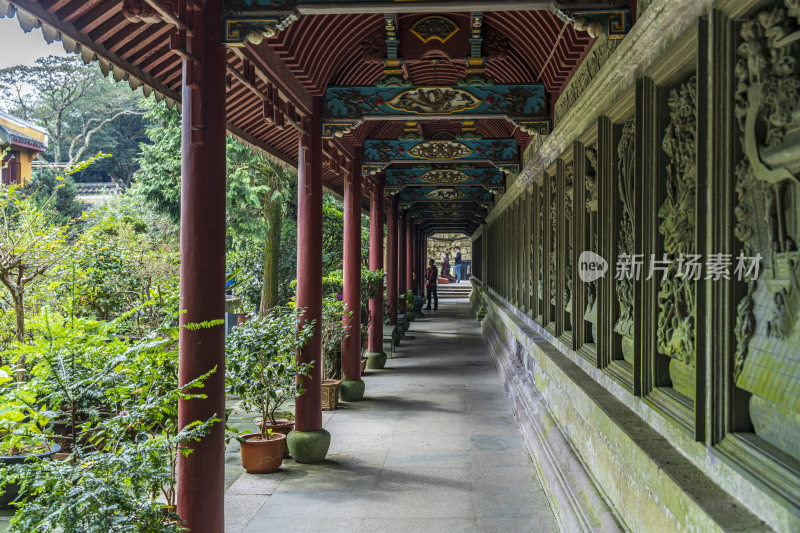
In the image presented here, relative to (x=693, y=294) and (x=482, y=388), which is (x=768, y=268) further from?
(x=482, y=388)

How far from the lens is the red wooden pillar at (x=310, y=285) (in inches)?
273

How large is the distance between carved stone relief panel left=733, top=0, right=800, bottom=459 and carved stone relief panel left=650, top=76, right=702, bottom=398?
1.28 ft

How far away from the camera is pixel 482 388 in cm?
1092

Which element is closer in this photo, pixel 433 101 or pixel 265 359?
pixel 265 359

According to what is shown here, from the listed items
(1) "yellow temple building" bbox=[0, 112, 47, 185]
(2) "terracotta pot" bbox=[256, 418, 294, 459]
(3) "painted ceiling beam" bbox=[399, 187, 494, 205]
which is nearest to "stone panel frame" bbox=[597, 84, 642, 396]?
(2) "terracotta pot" bbox=[256, 418, 294, 459]

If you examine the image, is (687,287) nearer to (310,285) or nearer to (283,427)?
(310,285)

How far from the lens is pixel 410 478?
6277 mm

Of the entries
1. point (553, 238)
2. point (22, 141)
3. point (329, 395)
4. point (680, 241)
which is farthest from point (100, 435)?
point (22, 141)

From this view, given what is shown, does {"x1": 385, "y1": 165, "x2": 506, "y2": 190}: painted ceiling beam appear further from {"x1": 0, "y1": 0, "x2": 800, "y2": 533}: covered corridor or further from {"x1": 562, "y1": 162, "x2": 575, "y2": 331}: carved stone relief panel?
{"x1": 562, "y1": 162, "x2": 575, "y2": 331}: carved stone relief panel

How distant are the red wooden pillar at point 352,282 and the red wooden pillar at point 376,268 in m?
2.84

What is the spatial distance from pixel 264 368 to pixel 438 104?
3.21 metres

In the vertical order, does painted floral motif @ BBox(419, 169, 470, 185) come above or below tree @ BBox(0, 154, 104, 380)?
above

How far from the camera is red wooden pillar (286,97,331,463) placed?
6.95 m

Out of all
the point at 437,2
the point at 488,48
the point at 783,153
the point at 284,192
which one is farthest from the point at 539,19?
the point at 284,192
